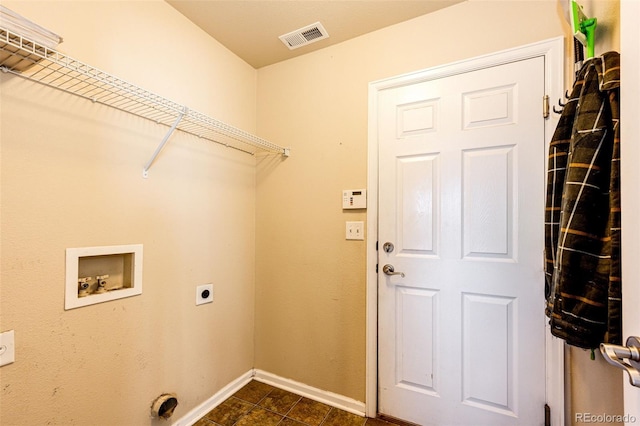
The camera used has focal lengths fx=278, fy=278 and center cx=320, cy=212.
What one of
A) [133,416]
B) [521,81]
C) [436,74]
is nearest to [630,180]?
[521,81]

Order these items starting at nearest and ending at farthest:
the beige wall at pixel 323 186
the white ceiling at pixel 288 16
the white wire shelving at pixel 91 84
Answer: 1. the white wire shelving at pixel 91 84
2. the white ceiling at pixel 288 16
3. the beige wall at pixel 323 186

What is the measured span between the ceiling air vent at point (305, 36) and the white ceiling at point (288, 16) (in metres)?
0.03

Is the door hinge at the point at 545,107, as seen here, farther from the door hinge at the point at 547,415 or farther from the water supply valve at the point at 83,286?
the water supply valve at the point at 83,286

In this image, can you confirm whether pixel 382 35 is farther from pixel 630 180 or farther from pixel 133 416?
pixel 133 416

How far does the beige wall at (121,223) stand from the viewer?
1054 mm

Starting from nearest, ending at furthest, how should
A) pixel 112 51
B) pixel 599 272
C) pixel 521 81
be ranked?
1. pixel 599 272
2. pixel 112 51
3. pixel 521 81

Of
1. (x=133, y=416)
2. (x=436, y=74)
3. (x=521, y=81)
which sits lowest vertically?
(x=133, y=416)

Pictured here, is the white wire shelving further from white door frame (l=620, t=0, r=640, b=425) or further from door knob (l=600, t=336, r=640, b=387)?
door knob (l=600, t=336, r=640, b=387)

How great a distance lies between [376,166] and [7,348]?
184cm

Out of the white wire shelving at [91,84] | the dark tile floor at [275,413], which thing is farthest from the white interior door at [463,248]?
the white wire shelving at [91,84]

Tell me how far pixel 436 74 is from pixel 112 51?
5.47ft

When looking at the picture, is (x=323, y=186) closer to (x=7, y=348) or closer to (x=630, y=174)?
(x=630, y=174)

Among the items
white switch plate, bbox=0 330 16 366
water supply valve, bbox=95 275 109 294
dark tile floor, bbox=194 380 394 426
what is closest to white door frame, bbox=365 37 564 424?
dark tile floor, bbox=194 380 394 426

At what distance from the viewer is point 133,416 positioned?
137 cm
